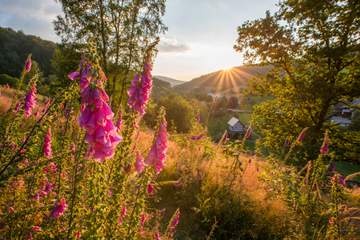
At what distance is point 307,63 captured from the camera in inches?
Result: 432

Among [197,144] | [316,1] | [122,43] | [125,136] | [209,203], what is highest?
[316,1]

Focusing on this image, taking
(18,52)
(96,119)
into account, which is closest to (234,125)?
(96,119)

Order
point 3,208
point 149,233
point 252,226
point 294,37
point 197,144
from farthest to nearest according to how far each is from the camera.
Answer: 1. point 294,37
2. point 197,144
3. point 252,226
4. point 149,233
5. point 3,208

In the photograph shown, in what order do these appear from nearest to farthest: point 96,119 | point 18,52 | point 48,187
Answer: point 96,119
point 48,187
point 18,52

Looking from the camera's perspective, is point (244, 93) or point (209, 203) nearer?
point (209, 203)

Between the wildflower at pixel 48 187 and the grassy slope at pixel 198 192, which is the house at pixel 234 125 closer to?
the grassy slope at pixel 198 192

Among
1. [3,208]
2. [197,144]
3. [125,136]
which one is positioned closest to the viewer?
[125,136]

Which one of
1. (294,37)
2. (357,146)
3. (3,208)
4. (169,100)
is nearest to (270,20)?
(294,37)

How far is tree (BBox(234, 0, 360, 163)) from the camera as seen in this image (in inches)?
394

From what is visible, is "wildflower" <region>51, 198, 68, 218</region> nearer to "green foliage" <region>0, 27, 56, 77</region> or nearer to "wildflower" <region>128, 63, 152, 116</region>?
"wildflower" <region>128, 63, 152, 116</region>

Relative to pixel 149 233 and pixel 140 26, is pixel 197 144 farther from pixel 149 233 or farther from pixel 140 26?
pixel 140 26

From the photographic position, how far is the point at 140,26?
19.3 meters

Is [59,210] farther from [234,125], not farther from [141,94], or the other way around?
[234,125]

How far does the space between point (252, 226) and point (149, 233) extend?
2103 millimetres
